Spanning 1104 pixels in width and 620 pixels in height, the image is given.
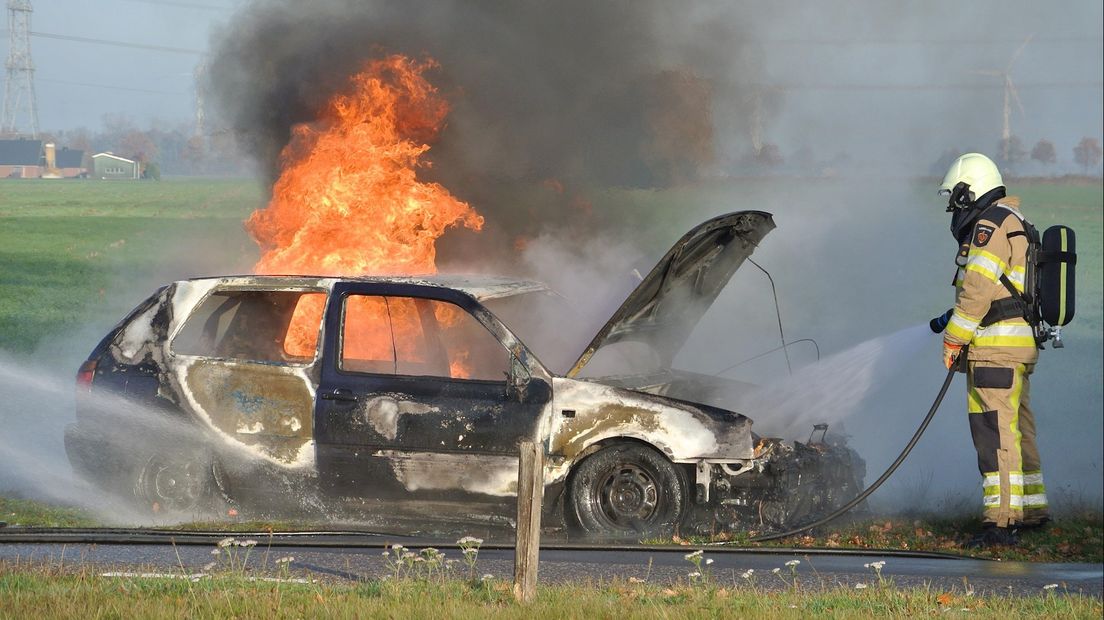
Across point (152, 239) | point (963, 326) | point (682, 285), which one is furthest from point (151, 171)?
point (963, 326)

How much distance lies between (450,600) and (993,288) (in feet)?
14.1

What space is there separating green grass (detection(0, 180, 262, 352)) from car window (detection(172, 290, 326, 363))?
12.2 meters

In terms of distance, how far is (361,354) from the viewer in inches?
348

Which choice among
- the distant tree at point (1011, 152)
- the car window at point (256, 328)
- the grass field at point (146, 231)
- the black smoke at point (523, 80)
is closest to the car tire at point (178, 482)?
the car window at point (256, 328)

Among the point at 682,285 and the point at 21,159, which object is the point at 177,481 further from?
the point at 21,159

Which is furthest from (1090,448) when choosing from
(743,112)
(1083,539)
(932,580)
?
(932,580)

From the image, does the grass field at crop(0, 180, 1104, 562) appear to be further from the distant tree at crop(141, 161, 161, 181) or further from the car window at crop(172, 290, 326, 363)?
the car window at crop(172, 290, 326, 363)

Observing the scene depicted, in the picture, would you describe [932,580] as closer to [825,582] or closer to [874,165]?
[825,582]

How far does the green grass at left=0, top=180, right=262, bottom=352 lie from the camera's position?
952 inches

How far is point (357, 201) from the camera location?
37.6ft

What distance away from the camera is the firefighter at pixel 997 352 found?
8.52 metres

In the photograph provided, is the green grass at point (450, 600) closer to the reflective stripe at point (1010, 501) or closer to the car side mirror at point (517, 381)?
the car side mirror at point (517, 381)

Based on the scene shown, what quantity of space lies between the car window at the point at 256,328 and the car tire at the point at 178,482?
64cm

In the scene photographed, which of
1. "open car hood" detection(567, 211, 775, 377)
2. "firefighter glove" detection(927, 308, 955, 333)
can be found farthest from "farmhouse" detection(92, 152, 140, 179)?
"firefighter glove" detection(927, 308, 955, 333)
